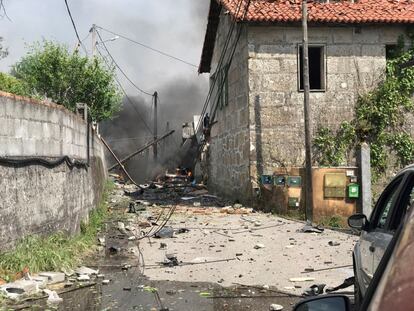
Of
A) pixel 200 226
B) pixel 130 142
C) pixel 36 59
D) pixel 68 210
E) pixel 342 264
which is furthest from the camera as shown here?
pixel 130 142

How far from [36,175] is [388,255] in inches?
273

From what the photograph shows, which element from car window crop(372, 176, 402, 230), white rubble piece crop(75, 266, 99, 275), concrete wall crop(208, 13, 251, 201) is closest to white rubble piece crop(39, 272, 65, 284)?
white rubble piece crop(75, 266, 99, 275)

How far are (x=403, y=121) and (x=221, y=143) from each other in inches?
268

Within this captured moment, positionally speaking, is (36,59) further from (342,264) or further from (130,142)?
(342,264)

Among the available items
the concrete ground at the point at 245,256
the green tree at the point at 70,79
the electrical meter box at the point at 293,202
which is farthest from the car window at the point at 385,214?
the green tree at the point at 70,79

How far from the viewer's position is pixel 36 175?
7.76m

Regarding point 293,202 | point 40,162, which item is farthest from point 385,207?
point 293,202

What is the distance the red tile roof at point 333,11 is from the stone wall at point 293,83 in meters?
0.37

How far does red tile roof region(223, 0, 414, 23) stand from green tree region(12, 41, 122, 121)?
10.6m

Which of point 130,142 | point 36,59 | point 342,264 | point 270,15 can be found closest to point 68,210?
point 342,264

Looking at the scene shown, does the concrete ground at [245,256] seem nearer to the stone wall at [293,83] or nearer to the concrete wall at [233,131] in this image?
the stone wall at [293,83]

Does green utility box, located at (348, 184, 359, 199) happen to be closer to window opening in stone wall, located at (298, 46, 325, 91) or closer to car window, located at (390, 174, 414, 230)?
window opening in stone wall, located at (298, 46, 325, 91)

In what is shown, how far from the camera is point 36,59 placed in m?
26.6

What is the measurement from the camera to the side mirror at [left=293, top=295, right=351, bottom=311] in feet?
9.02
